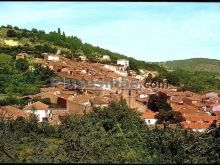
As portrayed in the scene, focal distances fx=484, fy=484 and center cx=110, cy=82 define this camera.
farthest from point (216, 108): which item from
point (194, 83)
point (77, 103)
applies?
point (194, 83)

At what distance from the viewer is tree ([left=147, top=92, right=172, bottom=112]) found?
3503 cm

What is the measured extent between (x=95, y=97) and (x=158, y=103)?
4.63m

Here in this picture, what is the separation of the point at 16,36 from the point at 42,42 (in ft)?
12.3

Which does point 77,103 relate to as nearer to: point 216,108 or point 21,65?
point 216,108

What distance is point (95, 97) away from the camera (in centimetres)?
3553

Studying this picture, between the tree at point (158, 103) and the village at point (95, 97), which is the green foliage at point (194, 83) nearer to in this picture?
the village at point (95, 97)

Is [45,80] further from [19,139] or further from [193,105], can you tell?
[19,139]

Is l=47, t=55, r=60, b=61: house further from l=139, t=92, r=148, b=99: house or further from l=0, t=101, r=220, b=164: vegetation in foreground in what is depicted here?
l=0, t=101, r=220, b=164: vegetation in foreground

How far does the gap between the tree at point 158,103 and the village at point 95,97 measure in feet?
2.33

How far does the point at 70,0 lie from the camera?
74.8 inches

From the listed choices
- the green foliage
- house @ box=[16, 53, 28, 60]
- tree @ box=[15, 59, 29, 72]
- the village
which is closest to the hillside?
house @ box=[16, 53, 28, 60]

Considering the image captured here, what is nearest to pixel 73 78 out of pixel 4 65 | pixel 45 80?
pixel 45 80

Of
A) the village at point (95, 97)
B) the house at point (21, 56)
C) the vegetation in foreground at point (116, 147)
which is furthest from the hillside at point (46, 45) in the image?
the vegetation in foreground at point (116, 147)

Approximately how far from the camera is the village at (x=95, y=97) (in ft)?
93.6
